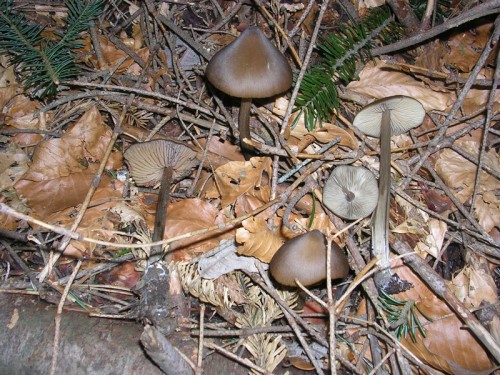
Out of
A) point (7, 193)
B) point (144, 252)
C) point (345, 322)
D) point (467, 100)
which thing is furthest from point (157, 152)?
point (467, 100)

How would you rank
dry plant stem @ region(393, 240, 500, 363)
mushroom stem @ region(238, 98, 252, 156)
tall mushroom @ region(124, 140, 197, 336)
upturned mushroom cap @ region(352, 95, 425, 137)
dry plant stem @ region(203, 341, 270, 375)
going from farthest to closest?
mushroom stem @ region(238, 98, 252, 156) < upturned mushroom cap @ region(352, 95, 425, 137) < tall mushroom @ region(124, 140, 197, 336) < dry plant stem @ region(393, 240, 500, 363) < dry plant stem @ region(203, 341, 270, 375)

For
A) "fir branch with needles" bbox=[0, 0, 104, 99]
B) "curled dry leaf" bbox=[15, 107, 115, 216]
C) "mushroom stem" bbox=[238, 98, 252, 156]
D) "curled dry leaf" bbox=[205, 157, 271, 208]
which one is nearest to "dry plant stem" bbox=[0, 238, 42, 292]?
"curled dry leaf" bbox=[15, 107, 115, 216]

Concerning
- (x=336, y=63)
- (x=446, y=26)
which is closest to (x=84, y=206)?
(x=336, y=63)

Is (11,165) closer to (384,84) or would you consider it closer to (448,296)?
(384,84)

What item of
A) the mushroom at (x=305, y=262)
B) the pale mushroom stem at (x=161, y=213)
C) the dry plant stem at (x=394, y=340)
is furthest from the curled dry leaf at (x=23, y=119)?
the dry plant stem at (x=394, y=340)

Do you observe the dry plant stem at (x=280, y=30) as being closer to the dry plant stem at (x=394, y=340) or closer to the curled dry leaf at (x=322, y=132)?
the curled dry leaf at (x=322, y=132)

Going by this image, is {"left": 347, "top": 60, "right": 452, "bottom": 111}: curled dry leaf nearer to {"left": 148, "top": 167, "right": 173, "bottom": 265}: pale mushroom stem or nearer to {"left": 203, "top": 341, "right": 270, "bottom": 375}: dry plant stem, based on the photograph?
{"left": 148, "top": 167, "right": 173, "bottom": 265}: pale mushroom stem
